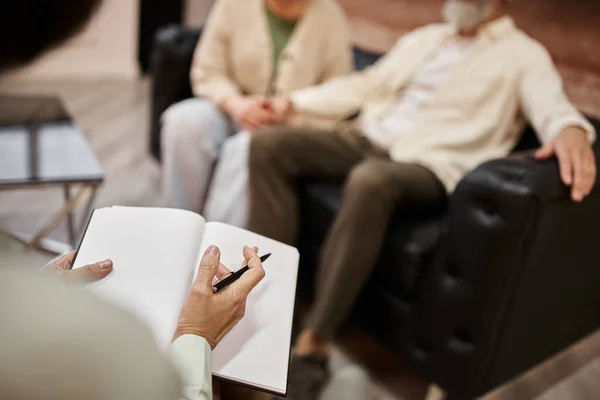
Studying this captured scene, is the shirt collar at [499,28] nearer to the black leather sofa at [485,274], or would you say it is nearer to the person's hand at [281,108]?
the black leather sofa at [485,274]

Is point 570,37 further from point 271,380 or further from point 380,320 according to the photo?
point 271,380

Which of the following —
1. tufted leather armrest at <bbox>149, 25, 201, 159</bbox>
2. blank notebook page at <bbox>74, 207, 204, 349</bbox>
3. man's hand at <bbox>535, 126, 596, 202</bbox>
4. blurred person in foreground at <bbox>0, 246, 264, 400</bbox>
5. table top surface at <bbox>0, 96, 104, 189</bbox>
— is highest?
blurred person in foreground at <bbox>0, 246, 264, 400</bbox>

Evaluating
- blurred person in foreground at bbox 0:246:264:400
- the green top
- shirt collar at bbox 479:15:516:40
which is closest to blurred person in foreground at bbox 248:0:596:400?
shirt collar at bbox 479:15:516:40

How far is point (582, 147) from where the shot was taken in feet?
4.23

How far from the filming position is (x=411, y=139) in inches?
62.8

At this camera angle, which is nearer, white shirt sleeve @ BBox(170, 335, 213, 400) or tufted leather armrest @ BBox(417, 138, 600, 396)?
white shirt sleeve @ BBox(170, 335, 213, 400)

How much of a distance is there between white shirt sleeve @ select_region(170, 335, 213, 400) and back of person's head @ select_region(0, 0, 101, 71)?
30 centimetres

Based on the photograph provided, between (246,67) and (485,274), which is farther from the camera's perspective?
(246,67)

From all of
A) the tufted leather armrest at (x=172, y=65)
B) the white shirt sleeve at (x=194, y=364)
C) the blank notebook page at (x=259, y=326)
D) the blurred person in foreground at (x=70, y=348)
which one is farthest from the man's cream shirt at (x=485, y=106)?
the blurred person in foreground at (x=70, y=348)

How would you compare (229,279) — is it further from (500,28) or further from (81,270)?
(500,28)

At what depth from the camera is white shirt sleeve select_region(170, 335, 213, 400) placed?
530mm

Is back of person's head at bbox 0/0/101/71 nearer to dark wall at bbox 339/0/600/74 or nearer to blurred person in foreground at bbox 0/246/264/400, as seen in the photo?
blurred person in foreground at bbox 0/246/264/400

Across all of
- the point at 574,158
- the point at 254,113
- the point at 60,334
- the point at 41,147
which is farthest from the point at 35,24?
the point at 41,147

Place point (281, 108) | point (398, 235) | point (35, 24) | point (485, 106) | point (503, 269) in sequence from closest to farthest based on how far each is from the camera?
point (35, 24), point (503, 269), point (398, 235), point (485, 106), point (281, 108)
